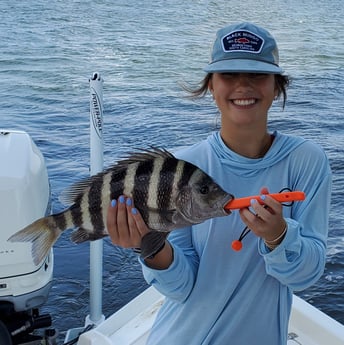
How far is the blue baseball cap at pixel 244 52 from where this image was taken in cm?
178

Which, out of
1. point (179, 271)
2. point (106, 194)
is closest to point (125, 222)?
point (106, 194)

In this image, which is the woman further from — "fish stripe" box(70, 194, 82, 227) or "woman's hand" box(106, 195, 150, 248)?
"fish stripe" box(70, 194, 82, 227)

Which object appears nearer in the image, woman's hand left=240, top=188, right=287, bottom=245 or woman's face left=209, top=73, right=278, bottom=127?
woman's hand left=240, top=188, right=287, bottom=245

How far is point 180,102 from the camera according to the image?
10812 millimetres

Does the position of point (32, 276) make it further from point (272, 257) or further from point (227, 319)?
point (272, 257)

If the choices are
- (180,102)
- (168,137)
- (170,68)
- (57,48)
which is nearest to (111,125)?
(168,137)

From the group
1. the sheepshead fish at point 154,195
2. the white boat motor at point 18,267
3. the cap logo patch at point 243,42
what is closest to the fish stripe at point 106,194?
the sheepshead fish at point 154,195

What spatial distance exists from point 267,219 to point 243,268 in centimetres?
32

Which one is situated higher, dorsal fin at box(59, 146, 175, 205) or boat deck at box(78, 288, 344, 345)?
dorsal fin at box(59, 146, 175, 205)

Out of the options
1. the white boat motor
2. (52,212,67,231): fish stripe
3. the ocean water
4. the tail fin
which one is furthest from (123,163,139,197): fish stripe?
the ocean water

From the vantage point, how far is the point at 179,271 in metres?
1.81

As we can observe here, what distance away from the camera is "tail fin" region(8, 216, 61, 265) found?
2.05 m

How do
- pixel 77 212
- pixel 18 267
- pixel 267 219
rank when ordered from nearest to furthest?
1. pixel 267 219
2. pixel 77 212
3. pixel 18 267

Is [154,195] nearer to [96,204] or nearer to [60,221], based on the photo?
[96,204]
